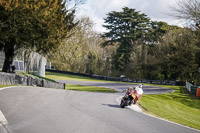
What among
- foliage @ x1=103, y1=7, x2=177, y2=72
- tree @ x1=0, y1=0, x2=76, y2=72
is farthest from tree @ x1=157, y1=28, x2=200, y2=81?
tree @ x1=0, y1=0, x2=76, y2=72

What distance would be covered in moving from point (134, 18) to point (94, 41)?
25.9 metres

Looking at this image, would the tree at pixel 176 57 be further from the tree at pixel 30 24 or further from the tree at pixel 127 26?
the tree at pixel 30 24

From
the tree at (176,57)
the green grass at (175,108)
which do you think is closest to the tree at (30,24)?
the green grass at (175,108)

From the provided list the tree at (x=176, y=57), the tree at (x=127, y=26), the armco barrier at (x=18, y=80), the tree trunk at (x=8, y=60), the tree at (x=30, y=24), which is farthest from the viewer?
the tree at (x=127, y=26)

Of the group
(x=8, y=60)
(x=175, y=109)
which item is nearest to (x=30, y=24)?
(x=8, y=60)

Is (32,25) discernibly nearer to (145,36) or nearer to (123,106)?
(123,106)

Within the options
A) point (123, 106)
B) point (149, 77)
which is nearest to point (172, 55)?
point (149, 77)

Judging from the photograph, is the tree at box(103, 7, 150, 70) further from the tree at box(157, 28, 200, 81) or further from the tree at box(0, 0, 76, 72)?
the tree at box(0, 0, 76, 72)

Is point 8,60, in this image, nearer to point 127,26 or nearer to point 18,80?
point 18,80

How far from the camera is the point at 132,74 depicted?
71125 millimetres

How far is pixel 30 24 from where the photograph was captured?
1065 inches

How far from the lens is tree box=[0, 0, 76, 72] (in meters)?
25.6

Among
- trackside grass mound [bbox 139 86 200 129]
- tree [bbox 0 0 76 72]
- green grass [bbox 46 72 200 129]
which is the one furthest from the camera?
tree [bbox 0 0 76 72]

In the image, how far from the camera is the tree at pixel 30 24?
25578 mm
